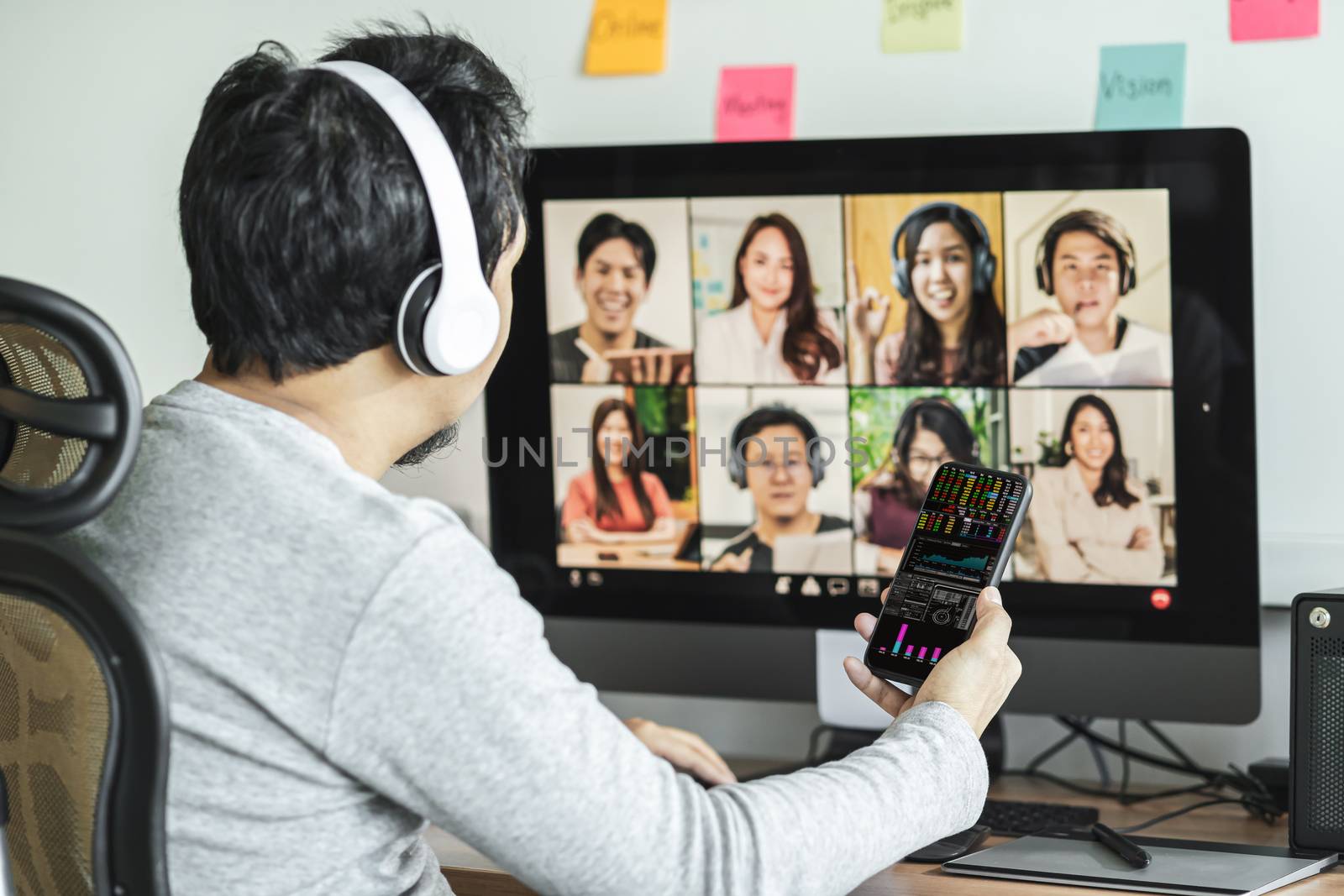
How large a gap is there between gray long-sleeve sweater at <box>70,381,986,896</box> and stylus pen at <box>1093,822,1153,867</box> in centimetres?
39

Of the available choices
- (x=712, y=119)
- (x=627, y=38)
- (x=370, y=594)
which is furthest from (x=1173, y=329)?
(x=370, y=594)

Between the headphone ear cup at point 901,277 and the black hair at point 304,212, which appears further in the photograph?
the headphone ear cup at point 901,277

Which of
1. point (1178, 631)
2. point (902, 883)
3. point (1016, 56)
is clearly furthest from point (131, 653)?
point (1016, 56)

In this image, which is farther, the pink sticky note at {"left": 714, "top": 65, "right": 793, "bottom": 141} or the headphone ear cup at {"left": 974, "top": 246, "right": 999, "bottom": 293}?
the pink sticky note at {"left": 714, "top": 65, "right": 793, "bottom": 141}

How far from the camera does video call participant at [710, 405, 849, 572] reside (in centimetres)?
121

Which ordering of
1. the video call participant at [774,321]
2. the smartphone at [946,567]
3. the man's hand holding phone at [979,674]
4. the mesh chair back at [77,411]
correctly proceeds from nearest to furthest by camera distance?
the mesh chair back at [77,411], the man's hand holding phone at [979,674], the smartphone at [946,567], the video call participant at [774,321]

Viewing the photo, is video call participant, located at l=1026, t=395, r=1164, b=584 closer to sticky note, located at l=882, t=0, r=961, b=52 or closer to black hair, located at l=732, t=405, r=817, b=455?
black hair, located at l=732, t=405, r=817, b=455

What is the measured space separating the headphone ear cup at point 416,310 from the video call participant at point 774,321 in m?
0.54

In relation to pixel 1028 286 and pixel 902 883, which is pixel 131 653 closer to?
pixel 902 883

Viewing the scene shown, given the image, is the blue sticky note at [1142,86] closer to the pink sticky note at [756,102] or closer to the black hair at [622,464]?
the pink sticky note at [756,102]

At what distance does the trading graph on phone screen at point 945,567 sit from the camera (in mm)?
947

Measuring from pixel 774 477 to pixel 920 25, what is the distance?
0.48 metres

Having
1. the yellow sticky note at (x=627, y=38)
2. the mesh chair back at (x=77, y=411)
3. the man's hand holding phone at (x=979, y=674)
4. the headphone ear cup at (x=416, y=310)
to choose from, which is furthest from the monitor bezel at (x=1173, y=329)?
the mesh chair back at (x=77, y=411)

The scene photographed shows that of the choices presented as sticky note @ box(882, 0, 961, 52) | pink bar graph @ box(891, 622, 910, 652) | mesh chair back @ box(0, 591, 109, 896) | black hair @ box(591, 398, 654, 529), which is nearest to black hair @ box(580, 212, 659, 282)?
black hair @ box(591, 398, 654, 529)
